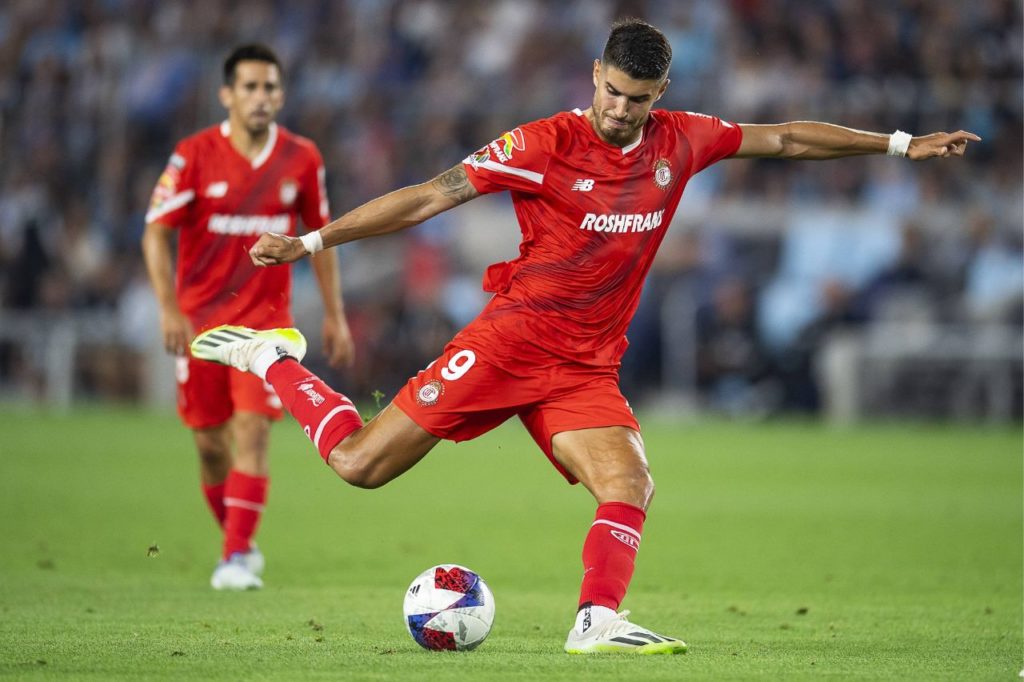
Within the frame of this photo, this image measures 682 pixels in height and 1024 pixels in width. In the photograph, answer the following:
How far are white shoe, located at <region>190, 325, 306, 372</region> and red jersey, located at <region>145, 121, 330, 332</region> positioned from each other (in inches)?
51.0

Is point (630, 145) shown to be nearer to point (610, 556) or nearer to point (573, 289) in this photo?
point (573, 289)

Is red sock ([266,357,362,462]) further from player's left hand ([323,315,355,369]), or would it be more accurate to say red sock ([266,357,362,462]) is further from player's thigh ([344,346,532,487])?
player's left hand ([323,315,355,369])

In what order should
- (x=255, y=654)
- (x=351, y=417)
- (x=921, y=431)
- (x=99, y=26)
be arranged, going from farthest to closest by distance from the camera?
1. (x=99, y=26)
2. (x=921, y=431)
3. (x=351, y=417)
4. (x=255, y=654)

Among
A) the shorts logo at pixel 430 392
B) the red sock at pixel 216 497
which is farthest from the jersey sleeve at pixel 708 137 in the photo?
the red sock at pixel 216 497

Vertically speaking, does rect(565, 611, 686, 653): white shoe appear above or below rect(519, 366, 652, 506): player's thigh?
below

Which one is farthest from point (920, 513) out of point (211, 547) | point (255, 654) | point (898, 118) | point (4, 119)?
point (4, 119)

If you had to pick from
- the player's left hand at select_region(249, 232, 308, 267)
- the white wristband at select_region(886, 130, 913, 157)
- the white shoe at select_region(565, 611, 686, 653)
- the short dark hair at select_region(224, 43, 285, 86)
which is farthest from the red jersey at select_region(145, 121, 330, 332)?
the white shoe at select_region(565, 611, 686, 653)

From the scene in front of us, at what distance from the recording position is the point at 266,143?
8828 millimetres

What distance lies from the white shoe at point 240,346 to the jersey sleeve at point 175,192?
1449 millimetres

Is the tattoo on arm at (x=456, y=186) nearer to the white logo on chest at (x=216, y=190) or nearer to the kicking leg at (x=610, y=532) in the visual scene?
the kicking leg at (x=610, y=532)

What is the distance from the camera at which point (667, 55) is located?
6055 millimetres

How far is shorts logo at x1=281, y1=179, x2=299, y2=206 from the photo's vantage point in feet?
28.6

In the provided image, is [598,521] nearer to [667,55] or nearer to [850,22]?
[667,55]

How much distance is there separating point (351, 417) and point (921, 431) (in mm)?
14801
